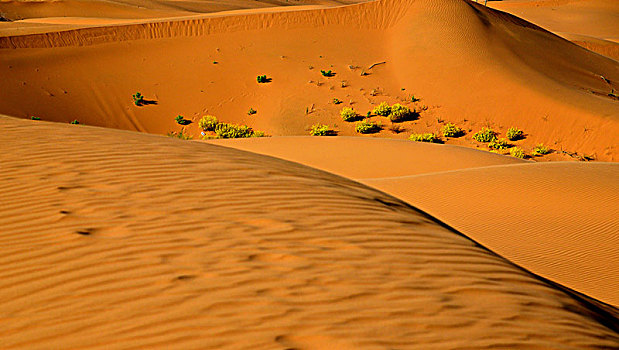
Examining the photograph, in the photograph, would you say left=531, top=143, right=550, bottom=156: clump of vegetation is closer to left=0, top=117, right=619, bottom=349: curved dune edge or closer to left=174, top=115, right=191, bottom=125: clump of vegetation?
left=0, top=117, right=619, bottom=349: curved dune edge

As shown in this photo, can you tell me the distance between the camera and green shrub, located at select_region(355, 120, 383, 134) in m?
15.2

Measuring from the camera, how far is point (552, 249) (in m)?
5.33

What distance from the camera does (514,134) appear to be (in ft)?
48.0

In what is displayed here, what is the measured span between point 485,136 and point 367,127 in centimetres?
379

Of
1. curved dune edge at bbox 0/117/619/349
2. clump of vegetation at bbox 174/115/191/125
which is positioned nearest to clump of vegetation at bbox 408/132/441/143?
clump of vegetation at bbox 174/115/191/125

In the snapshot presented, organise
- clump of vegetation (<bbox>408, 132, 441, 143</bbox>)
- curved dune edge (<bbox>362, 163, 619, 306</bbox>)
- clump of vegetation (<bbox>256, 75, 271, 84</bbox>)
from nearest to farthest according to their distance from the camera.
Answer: curved dune edge (<bbox>362, 163, 619, 306</bbox>)
clump of vegetation (<bbox>408, 132, 441, 143</bbox>)
clump of vegetation (<bbox>256, 75, 271, 84</bbox>)

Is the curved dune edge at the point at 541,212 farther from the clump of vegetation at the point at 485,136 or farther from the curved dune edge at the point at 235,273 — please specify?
the clump of vegetation at the point at 485,136

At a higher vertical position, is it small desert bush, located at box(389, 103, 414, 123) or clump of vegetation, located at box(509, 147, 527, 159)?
small desert bush, located at box(389, 103, 414, 123)

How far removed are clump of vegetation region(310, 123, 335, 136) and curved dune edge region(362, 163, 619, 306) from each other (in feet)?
24.6

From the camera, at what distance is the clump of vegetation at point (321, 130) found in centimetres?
1512

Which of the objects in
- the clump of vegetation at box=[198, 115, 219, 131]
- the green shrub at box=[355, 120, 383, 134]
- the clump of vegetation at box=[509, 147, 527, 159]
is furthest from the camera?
the clump of vegetation at box=[198, 115, 219, 131]

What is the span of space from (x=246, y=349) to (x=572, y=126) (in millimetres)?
15715

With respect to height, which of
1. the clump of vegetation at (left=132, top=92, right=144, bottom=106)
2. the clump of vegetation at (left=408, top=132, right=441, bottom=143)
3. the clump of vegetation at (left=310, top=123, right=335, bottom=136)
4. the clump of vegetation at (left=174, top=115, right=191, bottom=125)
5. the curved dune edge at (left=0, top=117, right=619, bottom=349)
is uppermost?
the curved dune edge at (left=0, top=117, right=619, bottom=349)

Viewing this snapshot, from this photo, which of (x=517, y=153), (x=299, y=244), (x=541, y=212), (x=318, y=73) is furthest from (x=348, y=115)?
(x=299, y=244)
